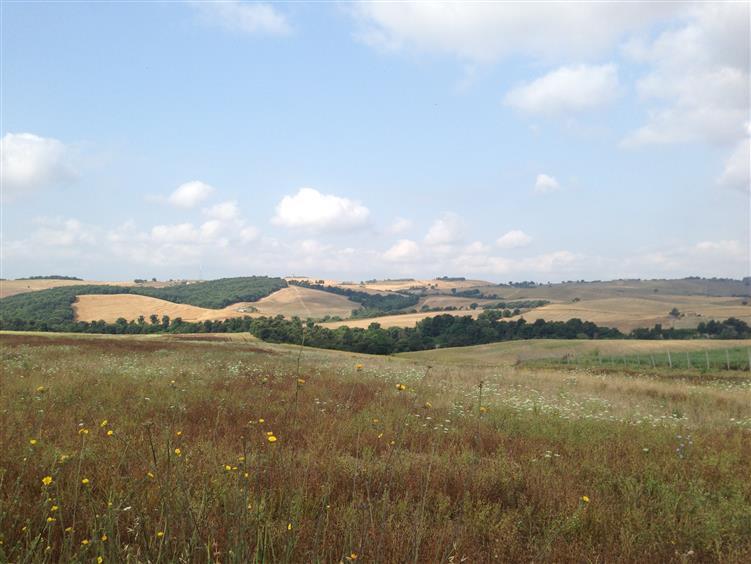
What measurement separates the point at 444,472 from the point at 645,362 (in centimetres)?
4894

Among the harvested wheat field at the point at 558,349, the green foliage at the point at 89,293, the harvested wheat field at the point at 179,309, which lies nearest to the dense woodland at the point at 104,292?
the green foliage at the point at 89,293

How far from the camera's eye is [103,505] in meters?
4.06

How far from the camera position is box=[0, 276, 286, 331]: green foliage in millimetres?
85000

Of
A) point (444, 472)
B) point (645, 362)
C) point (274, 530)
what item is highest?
point (274, 530)

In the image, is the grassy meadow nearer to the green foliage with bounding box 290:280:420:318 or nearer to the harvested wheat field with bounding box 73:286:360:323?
the harvested wheat field with bounding box 73:286:360:323

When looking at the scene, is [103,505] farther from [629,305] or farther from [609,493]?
[629,305]

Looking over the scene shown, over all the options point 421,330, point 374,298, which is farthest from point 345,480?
point 374,298

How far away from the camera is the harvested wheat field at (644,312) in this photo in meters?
83.2

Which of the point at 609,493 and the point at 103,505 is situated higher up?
the point at 103,505

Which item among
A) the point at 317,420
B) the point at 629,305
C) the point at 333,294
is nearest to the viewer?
the point at 317,420

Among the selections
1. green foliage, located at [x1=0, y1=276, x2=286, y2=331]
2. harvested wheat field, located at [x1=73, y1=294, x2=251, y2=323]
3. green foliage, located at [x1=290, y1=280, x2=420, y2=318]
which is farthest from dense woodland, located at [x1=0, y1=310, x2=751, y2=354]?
green foliage, located at [x1=290, y1=280, x2=420, y2=318]

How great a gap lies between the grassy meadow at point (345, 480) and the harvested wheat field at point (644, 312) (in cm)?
8450

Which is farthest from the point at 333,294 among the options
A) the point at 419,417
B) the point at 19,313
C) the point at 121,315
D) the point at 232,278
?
the point at 419,417

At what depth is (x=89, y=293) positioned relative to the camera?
130m
